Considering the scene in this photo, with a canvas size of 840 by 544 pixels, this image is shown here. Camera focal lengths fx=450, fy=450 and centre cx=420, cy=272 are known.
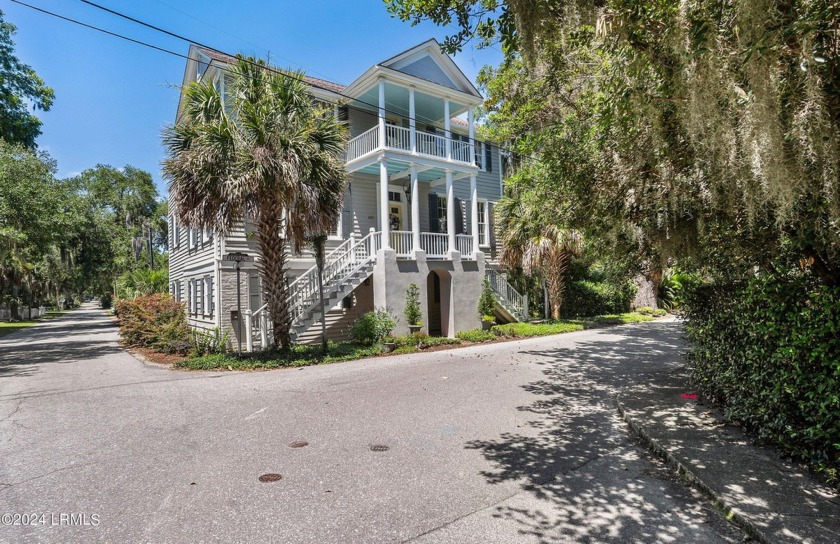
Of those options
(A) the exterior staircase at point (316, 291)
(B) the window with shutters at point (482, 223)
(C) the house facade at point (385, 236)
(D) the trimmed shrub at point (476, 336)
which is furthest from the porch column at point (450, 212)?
(B) the window with shutters at point (482, 223)

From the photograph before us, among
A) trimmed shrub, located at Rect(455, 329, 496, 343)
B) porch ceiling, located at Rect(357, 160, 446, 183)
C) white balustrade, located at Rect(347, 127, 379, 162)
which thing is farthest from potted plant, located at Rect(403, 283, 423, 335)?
white balustrade, located at Rect(347, 127, 379, 162)

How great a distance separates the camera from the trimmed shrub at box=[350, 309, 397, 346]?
1359 centimetres

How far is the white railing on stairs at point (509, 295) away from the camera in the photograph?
18.7 metres

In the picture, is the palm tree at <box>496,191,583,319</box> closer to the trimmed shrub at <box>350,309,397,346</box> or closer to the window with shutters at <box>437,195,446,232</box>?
the window with shutters at <box>437,195,446,232</box>

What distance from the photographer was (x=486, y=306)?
16781mm

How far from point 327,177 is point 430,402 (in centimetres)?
646

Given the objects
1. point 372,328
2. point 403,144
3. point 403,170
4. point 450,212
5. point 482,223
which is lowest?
point 372,328

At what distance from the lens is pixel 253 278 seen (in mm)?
14531

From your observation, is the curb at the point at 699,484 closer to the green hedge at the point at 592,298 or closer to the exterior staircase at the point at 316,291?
the exterior staircase at the point at 316,291

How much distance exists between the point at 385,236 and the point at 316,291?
9.44ft

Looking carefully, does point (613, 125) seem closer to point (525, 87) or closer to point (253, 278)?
point (525, 87)

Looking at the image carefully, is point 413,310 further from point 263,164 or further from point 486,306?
point 263,164

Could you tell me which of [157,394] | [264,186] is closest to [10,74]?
→ [264,186]

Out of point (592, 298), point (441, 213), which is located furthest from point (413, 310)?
point (592, 298)
